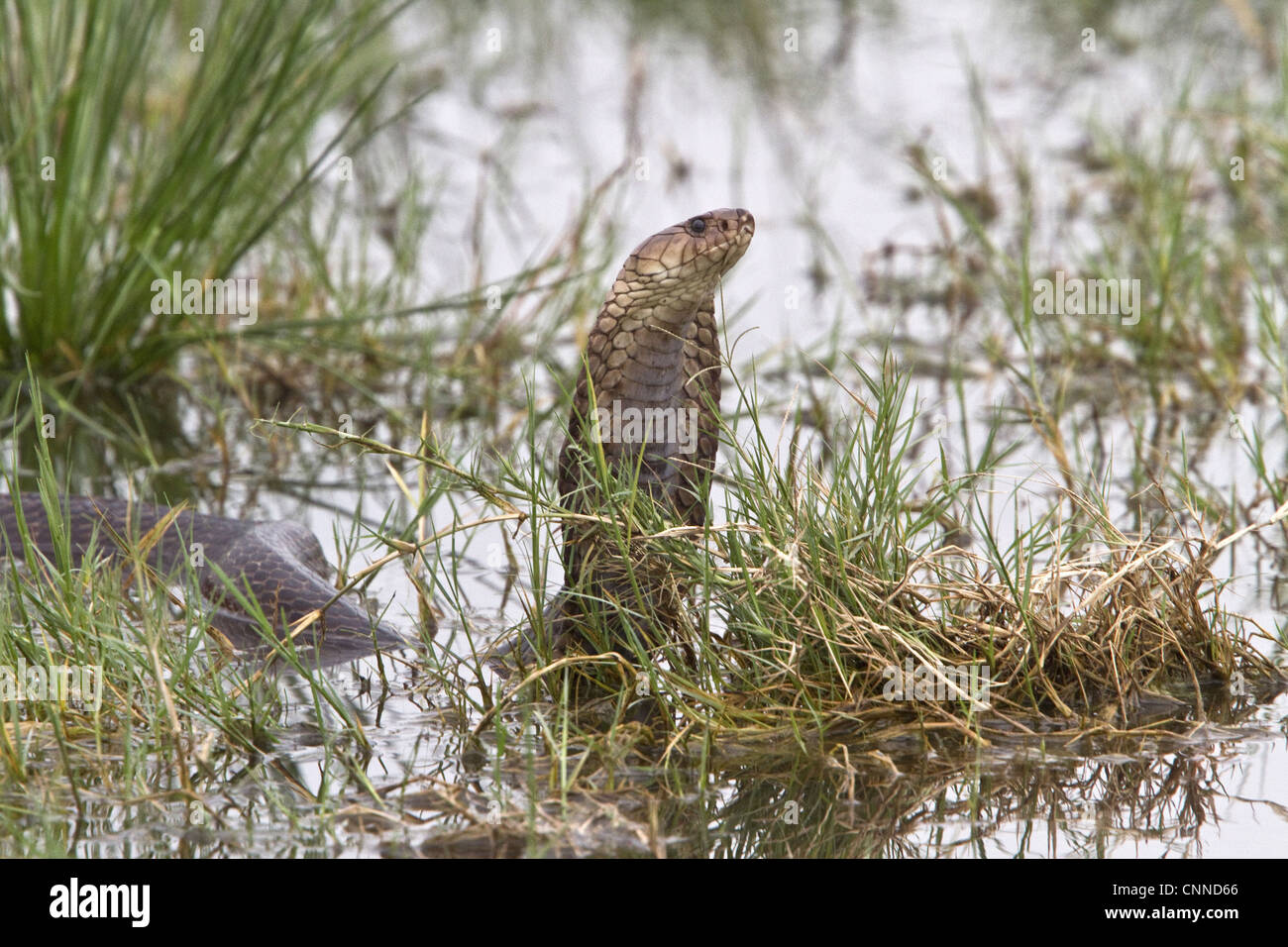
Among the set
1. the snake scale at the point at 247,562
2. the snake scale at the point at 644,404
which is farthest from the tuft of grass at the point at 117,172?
the snake scale at the point at 644,404

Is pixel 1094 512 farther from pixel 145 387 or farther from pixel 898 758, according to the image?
pixel 145 387

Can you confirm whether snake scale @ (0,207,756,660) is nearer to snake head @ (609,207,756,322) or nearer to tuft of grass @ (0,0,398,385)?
snake head @ (609,207,756,322)

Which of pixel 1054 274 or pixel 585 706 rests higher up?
pixel 1054 274

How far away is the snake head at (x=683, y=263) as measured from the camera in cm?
427

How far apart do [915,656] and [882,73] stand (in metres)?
8.53

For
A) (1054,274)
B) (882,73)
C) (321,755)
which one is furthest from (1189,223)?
(321,755)

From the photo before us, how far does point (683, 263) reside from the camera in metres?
4.27

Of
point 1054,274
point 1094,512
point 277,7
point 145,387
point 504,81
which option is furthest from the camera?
point 504,81

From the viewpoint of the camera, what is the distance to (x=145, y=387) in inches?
276

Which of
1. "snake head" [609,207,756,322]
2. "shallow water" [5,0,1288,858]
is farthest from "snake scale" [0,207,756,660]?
"shallow water" [5,0,1288,858]

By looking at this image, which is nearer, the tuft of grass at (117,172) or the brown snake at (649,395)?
the brown snake at (649,395)

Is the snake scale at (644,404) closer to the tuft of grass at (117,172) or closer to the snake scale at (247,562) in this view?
the snake scale at (247,562)

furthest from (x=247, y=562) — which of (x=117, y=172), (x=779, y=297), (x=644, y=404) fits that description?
(x=779, y=297)
